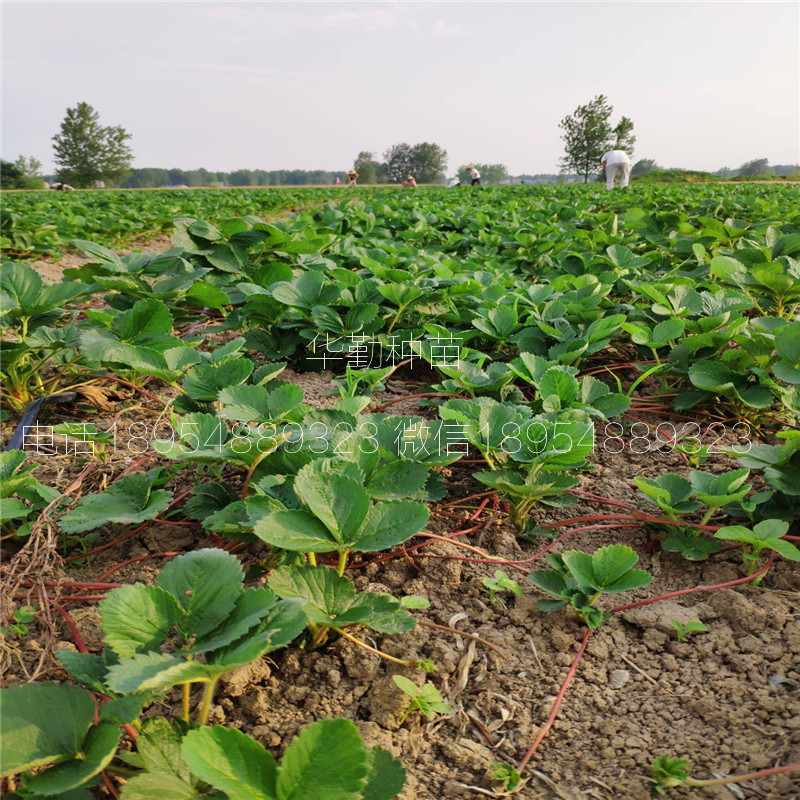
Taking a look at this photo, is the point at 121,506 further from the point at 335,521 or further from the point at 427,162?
the point at 427,162

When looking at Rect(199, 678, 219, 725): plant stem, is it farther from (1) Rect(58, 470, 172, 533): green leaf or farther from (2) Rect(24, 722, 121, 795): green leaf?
(1) Rect(58, 470, 172, 533): green leaf

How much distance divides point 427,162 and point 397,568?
8680cm

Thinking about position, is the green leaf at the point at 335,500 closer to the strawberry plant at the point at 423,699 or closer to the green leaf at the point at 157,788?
the strawberry plant at the point at 423,699

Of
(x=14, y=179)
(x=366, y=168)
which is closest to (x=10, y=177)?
(x=14, y=179)

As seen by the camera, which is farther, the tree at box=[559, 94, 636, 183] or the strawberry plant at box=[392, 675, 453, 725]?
the tree at box=[559, 94, 636, 183]

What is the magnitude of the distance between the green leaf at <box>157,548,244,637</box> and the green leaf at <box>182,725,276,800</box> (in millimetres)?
179

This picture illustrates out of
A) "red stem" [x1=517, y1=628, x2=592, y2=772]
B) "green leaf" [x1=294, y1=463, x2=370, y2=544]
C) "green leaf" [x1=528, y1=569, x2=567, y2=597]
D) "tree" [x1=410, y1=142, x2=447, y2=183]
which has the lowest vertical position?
"red stem" [x1=517, y1=628, x2=592, y2=772]

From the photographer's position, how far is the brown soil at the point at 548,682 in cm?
90

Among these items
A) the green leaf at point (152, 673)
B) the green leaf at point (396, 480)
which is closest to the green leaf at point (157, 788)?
the green leaf at point (152, 673)

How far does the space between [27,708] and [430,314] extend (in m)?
2.04

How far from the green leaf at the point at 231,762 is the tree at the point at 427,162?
82946mm

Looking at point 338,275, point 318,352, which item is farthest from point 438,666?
point 338,275

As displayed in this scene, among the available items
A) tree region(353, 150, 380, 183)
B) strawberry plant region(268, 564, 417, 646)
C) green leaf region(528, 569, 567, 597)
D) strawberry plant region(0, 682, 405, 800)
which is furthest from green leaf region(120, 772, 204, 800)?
tree region(353, 150, 380, 183)

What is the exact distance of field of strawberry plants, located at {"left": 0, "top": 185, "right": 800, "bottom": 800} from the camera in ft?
2.66
